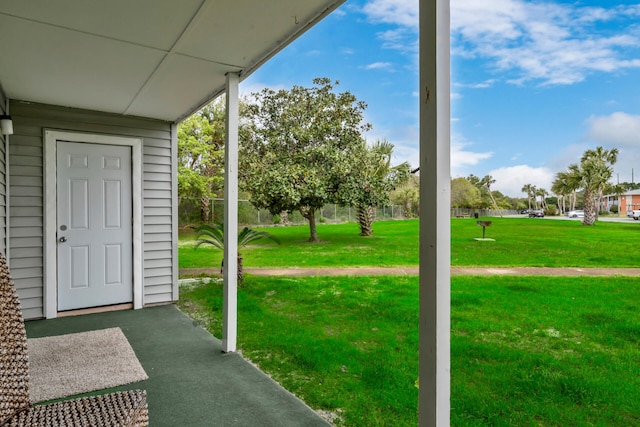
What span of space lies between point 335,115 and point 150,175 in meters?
6.51

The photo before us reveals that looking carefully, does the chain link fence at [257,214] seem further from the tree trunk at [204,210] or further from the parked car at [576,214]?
the parked car at [576,214]

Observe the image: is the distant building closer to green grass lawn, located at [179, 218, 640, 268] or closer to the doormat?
green grass lawn, located at [179, 218, 640, 268]

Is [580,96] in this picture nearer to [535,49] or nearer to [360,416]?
→ [535,49]

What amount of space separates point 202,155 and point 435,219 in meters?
11.1

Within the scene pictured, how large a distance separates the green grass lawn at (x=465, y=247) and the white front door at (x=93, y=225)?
3.52 m

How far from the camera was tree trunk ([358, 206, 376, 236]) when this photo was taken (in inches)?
422

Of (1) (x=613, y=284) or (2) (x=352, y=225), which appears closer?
(1) (x=613, y=284)

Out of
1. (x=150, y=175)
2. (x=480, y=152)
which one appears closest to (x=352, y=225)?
(x=480, y=152)

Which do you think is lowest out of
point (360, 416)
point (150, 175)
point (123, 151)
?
point (360, 416)

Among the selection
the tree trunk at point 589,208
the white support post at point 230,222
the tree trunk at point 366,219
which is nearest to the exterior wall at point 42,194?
the white support post at point 230,222

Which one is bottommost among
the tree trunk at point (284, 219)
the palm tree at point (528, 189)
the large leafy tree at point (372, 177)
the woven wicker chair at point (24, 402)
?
the woven wicker chair at point (24, 402)

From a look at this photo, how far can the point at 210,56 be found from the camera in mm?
2602

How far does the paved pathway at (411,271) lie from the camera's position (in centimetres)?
545

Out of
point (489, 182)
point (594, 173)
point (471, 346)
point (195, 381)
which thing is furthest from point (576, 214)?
point (195, 381)
